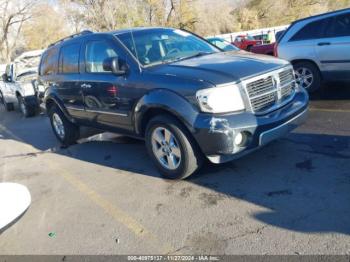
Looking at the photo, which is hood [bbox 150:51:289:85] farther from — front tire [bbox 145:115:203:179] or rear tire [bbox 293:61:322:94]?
rear tire [bbox 293:61:322:94]

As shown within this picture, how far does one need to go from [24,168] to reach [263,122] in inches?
163

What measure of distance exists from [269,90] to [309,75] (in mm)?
3842

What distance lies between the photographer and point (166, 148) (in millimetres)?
4387

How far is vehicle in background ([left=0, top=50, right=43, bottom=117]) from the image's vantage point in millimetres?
11031

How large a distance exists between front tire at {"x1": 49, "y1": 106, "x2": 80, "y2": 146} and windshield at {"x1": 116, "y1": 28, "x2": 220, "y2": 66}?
251 centimetres

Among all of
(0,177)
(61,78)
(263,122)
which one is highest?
(61,78)

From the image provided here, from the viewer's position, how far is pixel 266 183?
4.03 metres

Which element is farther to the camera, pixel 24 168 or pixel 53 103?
pixel 53 103

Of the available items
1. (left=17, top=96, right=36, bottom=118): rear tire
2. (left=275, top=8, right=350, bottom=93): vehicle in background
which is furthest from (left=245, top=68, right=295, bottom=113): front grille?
(left=17, top=96, right=36, bottom=118): rear tire

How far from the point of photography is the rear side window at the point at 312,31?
7226 mm

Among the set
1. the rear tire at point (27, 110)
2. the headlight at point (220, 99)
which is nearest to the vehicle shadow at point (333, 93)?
the headlight at point (220, 99)

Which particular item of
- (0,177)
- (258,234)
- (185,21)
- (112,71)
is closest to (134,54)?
(112,71)

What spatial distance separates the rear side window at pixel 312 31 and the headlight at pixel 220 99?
4369 mm

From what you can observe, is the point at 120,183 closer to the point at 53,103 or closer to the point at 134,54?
the point at 134,54
